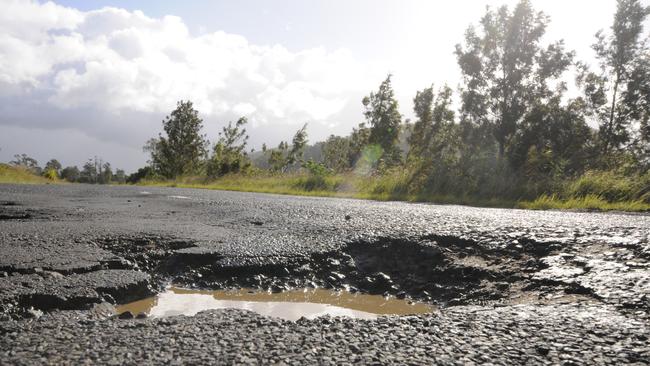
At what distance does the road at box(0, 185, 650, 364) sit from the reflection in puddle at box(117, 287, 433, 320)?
0.41 feet

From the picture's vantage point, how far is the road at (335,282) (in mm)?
1604

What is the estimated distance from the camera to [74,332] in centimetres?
175

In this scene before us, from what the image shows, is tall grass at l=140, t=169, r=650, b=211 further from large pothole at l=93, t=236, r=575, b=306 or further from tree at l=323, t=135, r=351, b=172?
tree at l=323, t=135, r=351, b=172

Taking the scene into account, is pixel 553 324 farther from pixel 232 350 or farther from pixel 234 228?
pixel 234 228

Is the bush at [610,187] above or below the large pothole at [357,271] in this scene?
above

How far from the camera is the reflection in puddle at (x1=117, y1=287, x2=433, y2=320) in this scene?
8.29 ft

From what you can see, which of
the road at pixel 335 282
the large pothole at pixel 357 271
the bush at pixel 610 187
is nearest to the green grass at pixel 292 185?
the bush at pixel 610 187

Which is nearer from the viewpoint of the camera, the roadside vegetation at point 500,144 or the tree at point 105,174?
the roadside vegetation at point 500,144

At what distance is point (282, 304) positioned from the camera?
106 inches

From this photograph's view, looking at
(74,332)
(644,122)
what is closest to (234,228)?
(74,332)

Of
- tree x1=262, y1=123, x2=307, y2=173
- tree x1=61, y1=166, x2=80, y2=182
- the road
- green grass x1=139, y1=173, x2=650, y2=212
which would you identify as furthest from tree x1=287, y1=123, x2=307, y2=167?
tree x1=61, y1=166, x2=80, y2=182

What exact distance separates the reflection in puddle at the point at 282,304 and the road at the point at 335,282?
12 centimetres

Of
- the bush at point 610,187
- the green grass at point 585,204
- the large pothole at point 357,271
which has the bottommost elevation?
the large pothole at point 357,271

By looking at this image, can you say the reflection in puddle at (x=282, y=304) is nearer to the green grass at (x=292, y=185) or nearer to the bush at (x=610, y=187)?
the bush at (x=610, y=187)
